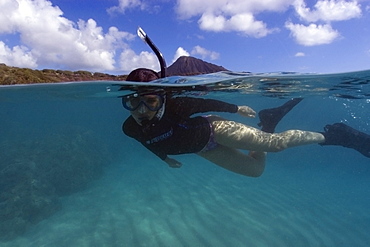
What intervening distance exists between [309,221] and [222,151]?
→ 5.99 m

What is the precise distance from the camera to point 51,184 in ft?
44.9

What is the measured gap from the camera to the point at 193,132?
19.6 feet

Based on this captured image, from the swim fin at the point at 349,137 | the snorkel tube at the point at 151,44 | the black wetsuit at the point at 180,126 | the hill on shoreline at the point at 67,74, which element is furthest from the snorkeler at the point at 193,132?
the hill on shoreline at the point at 67,74

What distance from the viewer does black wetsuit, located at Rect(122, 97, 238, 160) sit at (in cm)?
589

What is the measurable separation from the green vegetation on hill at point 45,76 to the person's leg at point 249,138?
23.3 feet

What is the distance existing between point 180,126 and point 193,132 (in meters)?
0.35

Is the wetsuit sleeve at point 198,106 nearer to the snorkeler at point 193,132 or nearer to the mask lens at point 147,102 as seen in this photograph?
the snorkeler at point 193,132

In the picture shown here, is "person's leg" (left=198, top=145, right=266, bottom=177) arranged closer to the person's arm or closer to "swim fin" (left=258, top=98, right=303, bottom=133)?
"swim fin" (left=258, top=98, right=303, bottom=133)

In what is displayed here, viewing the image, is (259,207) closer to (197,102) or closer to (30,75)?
(197,102)

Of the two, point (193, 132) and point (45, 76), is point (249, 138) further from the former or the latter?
point (45, 76)

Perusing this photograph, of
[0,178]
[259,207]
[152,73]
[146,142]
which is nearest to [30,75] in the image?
[0,178]

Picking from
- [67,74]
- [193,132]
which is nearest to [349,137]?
[193,132]

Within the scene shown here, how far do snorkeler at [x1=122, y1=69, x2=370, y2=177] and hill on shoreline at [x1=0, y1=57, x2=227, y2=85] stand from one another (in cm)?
471

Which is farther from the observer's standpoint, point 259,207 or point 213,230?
point 259,207
